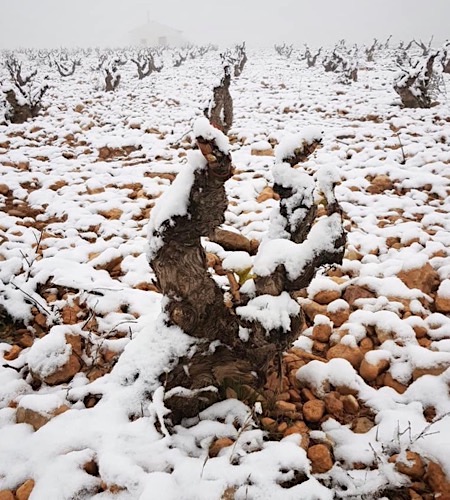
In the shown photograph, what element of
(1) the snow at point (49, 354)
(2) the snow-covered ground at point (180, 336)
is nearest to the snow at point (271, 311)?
(2) the snow-covered ground at point (180, 336)

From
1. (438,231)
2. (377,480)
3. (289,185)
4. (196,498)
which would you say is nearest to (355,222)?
(438,231)

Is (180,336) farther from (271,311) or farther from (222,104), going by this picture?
(222,104)

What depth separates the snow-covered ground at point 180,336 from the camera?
1577 mm

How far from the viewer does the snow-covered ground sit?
158 cm

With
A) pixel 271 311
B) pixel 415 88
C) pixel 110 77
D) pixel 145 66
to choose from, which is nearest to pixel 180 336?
pixel 271 311

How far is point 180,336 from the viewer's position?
191 cm

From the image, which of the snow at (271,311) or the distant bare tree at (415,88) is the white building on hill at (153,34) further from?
the snow at (271,311)

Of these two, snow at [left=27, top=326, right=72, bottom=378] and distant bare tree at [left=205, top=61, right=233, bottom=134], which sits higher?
distant bare tree at [left=205, top=61, right=233, bottom=134]

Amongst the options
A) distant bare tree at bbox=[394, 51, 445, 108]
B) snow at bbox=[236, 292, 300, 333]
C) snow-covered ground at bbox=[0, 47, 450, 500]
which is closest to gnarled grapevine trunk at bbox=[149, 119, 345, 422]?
snow at bbox=[236, 292, 300, 333]

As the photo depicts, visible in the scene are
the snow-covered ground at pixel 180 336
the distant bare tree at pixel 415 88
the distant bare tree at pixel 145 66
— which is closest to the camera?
the snow-covered ground at pixel 180 336

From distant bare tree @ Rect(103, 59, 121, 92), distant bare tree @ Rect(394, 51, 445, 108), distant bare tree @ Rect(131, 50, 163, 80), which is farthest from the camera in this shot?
distant bare tree @ Rect(131, 50, 163, 80)

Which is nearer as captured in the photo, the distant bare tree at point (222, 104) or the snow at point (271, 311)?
the snow at point (271, 311)

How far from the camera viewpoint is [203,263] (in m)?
1.88

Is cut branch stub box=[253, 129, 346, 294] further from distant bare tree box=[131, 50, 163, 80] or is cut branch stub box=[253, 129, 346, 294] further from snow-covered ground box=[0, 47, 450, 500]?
distant bare tree box=[131, 50, 163, 80]
